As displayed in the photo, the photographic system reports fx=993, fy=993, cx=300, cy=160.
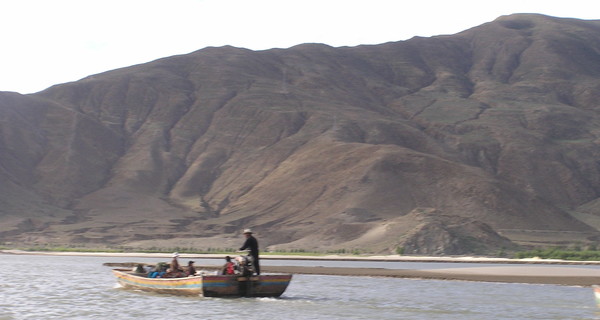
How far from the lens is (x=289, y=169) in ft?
507

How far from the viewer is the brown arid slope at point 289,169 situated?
128375 mm

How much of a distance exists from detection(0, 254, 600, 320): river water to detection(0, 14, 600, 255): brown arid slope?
52709 mm

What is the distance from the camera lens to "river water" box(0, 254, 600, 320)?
36.7 metres

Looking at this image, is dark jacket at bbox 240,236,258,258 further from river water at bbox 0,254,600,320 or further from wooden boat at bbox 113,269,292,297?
river water at bbox 0,254,600,320

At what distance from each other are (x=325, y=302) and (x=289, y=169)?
113060mm

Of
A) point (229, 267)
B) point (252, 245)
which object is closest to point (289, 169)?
point (229, 267)

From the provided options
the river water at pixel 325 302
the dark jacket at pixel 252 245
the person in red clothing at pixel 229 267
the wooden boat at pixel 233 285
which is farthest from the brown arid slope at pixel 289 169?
the dark jacket at pixel 252 245

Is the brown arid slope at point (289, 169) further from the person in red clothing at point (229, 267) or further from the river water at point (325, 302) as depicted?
the person in red clothing at point (229, 267)

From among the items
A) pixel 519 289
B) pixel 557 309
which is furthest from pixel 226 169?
pixel 557 309

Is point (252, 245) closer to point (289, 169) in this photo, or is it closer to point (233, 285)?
point (233, 285)

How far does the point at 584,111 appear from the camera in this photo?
642 ft

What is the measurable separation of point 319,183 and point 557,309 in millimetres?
107890

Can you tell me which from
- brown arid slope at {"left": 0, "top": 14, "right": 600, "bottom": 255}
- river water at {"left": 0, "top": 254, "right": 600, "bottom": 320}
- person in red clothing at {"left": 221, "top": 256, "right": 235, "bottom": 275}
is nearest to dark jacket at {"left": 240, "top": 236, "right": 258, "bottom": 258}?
person in red clothing at {"left": 221, "top": 256, "right": 235, "bottom": 275}

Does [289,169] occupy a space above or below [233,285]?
above
